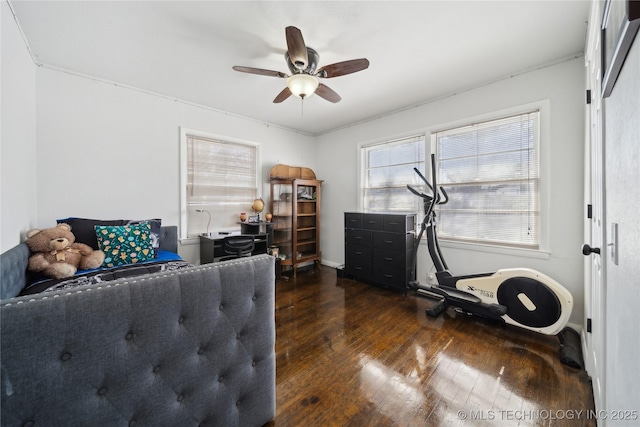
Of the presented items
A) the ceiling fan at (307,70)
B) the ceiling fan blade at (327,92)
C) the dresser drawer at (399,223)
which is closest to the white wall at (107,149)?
the ceiling fan at (307,70)

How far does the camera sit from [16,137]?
1958 mm

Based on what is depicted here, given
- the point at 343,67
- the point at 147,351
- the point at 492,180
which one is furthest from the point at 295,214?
the point at 147,351

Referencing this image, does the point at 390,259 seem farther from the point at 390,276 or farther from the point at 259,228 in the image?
the point at 259,228

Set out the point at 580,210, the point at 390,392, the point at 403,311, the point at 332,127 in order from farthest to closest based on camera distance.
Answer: the point at 332,127
the point at 403,311
the point at 580,210
the point at 390,392

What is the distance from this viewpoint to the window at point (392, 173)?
373 cm

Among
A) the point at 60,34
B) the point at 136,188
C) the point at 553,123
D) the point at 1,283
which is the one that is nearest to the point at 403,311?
the point at 553,123

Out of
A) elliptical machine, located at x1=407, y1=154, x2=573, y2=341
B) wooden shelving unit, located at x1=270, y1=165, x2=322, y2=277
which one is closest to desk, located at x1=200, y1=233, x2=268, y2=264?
wooden shelving unit, located at x1=270, y1=165, x2=322, y2=277

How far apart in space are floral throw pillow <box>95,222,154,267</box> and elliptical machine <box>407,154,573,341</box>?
3281 mm

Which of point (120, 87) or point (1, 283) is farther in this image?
point (120, 87)

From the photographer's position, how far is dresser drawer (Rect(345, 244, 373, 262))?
379 centimetres

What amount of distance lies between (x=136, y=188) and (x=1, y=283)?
1.88 meters

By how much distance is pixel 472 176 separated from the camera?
10.3 feet

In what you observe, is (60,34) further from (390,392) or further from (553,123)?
(553,123)

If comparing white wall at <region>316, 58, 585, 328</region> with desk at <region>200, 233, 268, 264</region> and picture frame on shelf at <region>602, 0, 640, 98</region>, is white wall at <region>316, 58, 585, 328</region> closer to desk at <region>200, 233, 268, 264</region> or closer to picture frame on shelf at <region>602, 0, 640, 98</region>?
picture frame on shelf at <region>602, 0, 640, 98</region>
